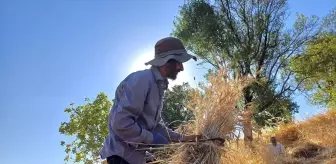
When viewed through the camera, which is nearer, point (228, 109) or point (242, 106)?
point (228, 109)

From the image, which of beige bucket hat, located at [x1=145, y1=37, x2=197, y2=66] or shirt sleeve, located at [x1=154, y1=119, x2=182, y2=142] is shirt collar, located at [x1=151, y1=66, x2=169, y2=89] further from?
shirt sleeve, located at [x1=154, y1=119, x2=182, y2=142]

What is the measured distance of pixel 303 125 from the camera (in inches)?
316

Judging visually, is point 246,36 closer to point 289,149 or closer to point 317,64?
point 317,64

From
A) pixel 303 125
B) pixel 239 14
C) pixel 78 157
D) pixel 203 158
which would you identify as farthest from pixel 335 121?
pixel 239 14

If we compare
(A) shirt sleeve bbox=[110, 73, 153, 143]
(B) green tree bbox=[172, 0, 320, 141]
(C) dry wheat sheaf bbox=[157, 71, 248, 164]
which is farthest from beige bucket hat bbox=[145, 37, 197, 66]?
(B) green tree bbox=[172, 0, 320, 141]

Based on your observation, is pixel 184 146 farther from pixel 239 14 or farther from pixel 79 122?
pixel 239 14

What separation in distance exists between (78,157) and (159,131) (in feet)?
31.7

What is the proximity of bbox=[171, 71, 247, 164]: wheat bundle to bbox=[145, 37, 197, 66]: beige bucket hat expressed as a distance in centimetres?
53

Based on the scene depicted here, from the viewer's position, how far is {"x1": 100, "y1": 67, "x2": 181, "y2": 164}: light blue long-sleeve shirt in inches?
85.7

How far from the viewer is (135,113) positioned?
2205 millimetres

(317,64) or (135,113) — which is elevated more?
(317,64)

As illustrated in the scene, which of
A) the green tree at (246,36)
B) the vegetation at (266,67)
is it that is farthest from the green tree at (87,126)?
the green tree at (246,36)

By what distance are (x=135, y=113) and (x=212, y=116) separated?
0.72 m

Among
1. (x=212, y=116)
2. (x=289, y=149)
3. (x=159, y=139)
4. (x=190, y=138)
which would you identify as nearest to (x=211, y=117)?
(x=212, y=116)
